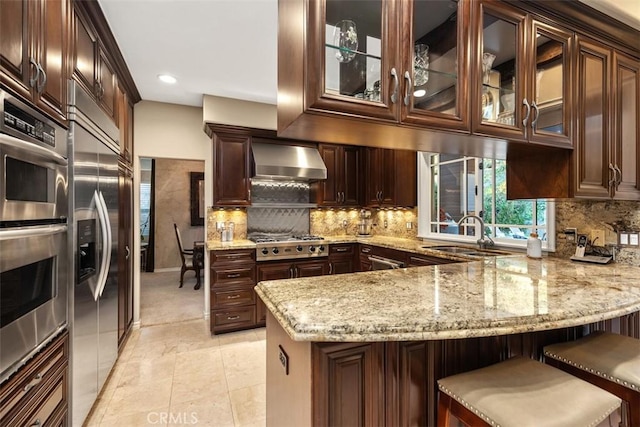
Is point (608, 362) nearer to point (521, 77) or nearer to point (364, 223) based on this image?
point (521, 77)

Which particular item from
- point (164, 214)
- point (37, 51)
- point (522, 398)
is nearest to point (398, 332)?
point (522, 398)

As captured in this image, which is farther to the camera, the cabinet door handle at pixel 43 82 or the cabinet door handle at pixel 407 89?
the cabinet door handle at pixel 43 82

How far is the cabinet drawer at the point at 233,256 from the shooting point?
3342mm

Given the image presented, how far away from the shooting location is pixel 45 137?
4.71 feet

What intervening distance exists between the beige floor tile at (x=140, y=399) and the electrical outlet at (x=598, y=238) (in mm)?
3355

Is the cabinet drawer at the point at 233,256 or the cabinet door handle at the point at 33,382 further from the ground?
the cabinet drawer at the point at 233,256

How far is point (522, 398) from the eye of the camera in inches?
39.4

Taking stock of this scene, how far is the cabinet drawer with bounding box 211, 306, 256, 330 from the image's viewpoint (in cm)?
333

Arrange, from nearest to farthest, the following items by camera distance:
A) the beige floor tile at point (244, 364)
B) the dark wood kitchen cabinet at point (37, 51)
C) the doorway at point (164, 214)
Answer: the dark wood kitchen cabinet at point (37, 51) < the beige floor tile at point (244, 364) < the doorway at point (164, 214)

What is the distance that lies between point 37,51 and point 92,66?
0.84 m

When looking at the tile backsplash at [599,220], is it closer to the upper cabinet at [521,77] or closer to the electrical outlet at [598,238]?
the electrical outlet at [598,238]

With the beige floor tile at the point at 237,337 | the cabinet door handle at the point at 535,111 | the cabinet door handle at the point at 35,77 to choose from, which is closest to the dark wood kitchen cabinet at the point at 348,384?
the cabinet door handle at the point at 535,111

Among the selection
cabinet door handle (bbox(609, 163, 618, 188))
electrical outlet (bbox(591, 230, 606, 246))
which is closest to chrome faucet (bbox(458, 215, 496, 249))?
electrical outlet (bbox(591, 230, 606, 246))

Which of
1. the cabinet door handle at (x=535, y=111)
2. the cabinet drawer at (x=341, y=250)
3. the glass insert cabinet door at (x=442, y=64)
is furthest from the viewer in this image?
the cabinet drawer at (x=341, y=250)
